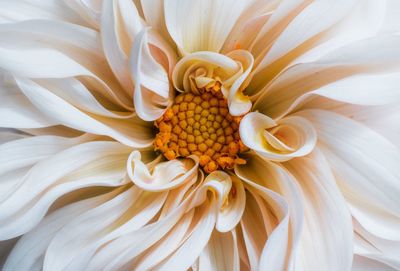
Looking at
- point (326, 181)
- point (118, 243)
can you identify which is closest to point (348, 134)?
point (326, 181)

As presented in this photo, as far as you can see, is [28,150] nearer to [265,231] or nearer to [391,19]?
[265,231]

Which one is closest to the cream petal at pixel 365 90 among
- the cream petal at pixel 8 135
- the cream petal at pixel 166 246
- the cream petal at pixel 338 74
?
the cream petal at pixel 338 74

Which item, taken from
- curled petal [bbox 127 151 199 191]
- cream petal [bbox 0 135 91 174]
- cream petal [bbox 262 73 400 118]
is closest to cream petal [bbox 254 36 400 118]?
cream petal [bbox 262 73 400 118]

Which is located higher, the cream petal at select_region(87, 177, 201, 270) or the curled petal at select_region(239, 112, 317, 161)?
the curled petal at select_region(239, 112, 317, 161)

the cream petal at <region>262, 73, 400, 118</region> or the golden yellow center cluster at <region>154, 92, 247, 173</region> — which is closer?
the cream petal at <region>262, 73, 400, 118</region>

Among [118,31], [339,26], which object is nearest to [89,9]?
[118,31]

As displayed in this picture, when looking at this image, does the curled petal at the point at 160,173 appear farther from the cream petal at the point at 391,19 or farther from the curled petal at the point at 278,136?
the cream petal at the point at 391,19

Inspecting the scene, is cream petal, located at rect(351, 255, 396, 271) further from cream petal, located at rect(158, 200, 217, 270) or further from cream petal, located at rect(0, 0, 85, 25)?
cream petal, located at rect(0, 0, 85, 25)
